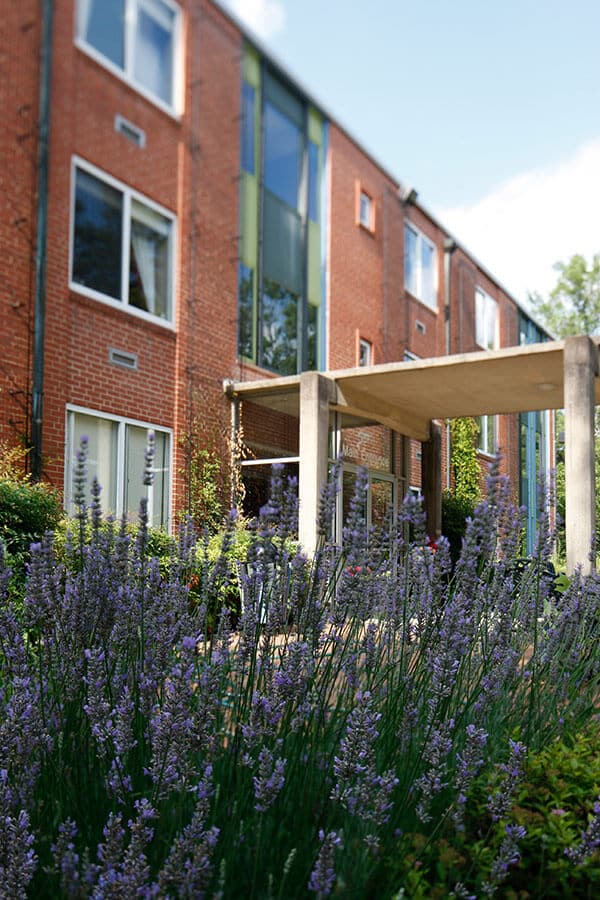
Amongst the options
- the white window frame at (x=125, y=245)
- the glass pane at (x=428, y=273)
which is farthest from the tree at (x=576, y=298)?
the white window frame at (x=125, y=245)

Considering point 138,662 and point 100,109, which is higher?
point 100,109

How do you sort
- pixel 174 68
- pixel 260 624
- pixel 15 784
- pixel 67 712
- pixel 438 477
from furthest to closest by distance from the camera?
1. pixel 438 477
2. pixel 174 68
3. pixel 260 624
4. pixel 67 712
5. pixel 15 784

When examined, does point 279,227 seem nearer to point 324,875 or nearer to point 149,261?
point 149,261

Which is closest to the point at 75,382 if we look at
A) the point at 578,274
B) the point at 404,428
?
the point at 404,428

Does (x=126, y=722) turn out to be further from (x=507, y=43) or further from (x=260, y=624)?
(x=507, y=43)

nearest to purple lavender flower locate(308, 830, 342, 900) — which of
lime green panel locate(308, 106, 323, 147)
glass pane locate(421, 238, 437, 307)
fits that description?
lime green panel locate(308, 106, 323, 147)

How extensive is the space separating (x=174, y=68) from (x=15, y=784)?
13.0 metres

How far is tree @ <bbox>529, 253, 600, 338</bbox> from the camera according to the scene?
4047cm

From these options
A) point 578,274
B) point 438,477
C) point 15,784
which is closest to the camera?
point 15,784

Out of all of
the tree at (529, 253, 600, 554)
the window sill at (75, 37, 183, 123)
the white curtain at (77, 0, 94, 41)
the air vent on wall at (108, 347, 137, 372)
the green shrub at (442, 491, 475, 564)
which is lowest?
the green shrub at (442, 491, 475, 564)

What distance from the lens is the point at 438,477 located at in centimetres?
1816

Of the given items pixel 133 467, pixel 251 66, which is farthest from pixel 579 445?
pixel 251 66

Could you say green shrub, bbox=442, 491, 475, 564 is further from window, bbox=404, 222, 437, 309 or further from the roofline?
the roofline

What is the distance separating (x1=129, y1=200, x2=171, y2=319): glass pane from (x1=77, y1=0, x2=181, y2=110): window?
181cm
